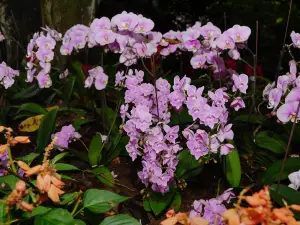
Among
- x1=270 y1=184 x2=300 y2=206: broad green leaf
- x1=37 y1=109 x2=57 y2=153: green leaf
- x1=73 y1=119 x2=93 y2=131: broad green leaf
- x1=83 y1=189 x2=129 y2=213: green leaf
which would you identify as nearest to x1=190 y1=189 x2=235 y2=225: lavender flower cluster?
x1=270 y1=184 x2=300 y2=206: broad green leaf

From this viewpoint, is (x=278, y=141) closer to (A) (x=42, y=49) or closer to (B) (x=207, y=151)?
(B) (x=207, y=151)

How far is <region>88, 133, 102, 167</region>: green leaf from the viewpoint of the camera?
96.7 inches

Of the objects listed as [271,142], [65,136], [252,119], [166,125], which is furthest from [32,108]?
[271,142]

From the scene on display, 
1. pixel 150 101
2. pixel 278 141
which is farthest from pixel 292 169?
pixel 150 101

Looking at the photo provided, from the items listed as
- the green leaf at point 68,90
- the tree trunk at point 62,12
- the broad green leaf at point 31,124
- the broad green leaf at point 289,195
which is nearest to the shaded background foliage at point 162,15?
the tree trunk at point 62,12

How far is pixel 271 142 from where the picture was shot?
8.31 feet

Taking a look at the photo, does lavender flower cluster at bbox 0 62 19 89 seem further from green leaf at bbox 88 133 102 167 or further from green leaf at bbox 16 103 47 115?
green leaf at bbox 88 133 102 167

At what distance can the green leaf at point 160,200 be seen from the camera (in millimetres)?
2268

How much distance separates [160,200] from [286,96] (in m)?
0.75

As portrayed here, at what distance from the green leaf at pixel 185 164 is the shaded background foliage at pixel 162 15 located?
933mm

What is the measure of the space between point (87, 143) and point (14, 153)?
0.41 meters

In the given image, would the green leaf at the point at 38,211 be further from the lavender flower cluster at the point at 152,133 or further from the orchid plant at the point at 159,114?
the lavender flower cluster at the point at 152,133

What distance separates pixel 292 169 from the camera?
227cm

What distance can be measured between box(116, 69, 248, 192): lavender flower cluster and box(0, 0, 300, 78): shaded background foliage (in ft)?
2.96
